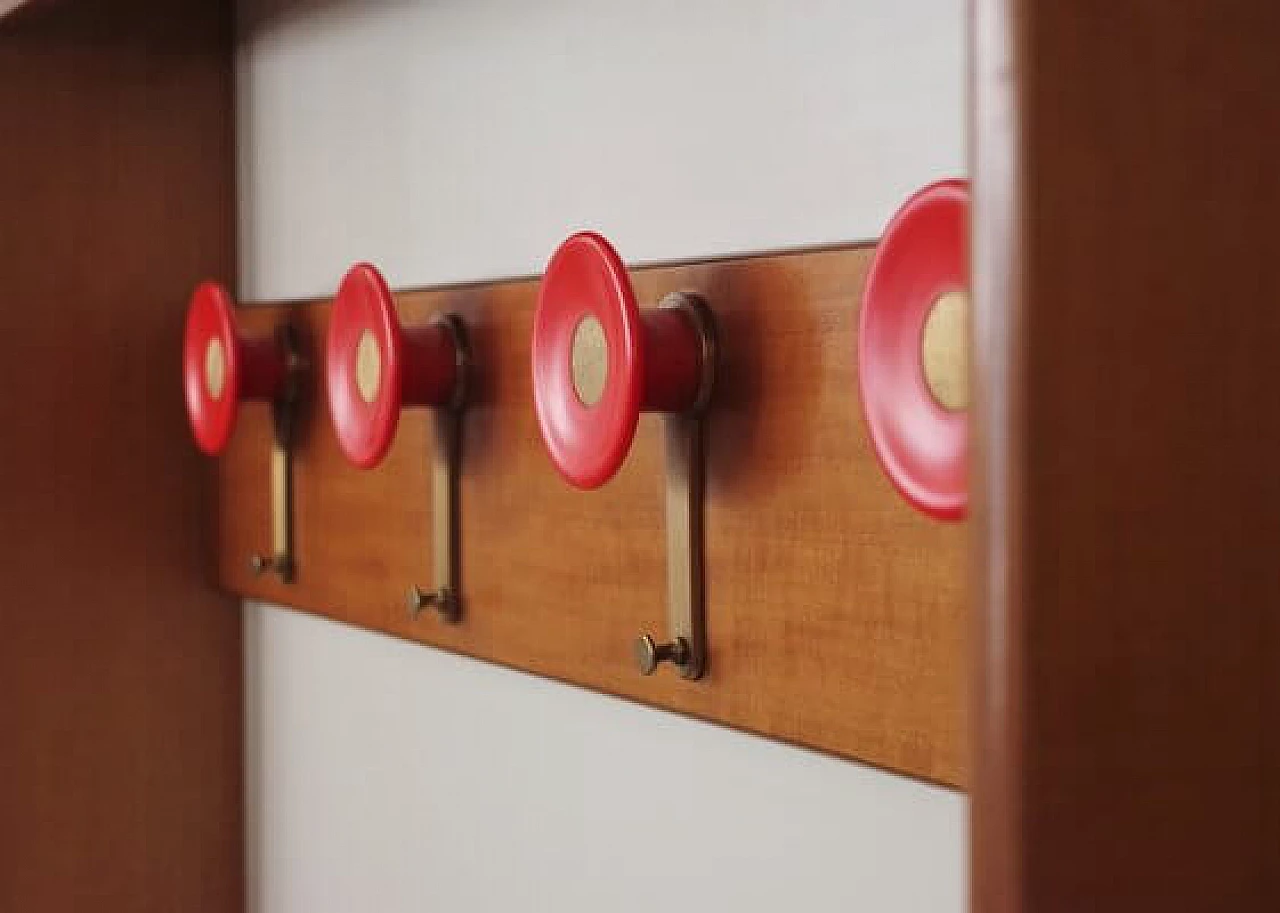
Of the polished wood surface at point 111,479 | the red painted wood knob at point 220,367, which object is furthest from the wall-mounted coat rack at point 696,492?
the polished wood surface at point 111,479

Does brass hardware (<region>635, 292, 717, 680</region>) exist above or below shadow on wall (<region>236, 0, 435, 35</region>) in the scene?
below

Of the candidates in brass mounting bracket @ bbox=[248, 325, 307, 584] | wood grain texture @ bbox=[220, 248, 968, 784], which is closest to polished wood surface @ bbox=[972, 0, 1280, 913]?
wood grain texture @ bbox=[220, 248, 968, 784]

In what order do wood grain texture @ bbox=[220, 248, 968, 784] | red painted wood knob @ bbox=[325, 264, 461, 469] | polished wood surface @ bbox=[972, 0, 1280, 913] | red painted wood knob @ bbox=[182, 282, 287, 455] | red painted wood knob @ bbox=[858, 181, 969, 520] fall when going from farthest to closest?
red painted wood knob @ bbox=[182, 282, 287, 455] < red painted wood knob @ bbox=[325, 264, 461, 469] < wood grain texture @ bbox=[220, 248, 968, 784] < red painted wood knob @ bbox=[858, 181, 969, 520] < polished wood surface @ bbox=[972, 0, 1280, 913]

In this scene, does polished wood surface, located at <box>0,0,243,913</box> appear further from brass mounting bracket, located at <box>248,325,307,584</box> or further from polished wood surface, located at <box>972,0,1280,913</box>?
polished wood surface, located at <box>972,0,1280,913</box>

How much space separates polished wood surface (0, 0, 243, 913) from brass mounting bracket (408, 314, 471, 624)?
1.12 feet

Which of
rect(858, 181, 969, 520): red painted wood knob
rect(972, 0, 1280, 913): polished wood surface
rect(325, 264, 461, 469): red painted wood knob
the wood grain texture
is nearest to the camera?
rect(972, 0, 1280, 913): polished wood surface

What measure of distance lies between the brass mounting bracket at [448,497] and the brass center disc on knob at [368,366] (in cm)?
5

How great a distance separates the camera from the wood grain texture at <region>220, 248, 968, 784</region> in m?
0.71

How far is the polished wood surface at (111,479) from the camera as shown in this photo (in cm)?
117

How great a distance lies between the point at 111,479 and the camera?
1.22 metres

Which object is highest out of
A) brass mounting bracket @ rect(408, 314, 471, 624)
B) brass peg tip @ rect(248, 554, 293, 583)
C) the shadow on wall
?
the shadow on wall

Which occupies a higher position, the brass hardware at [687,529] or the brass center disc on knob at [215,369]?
the brass center disc on knob at [215,369]

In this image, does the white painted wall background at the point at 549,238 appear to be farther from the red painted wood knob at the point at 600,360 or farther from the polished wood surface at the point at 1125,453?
the polished wood surface at the point at 1125,453

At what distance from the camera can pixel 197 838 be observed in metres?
1.28
